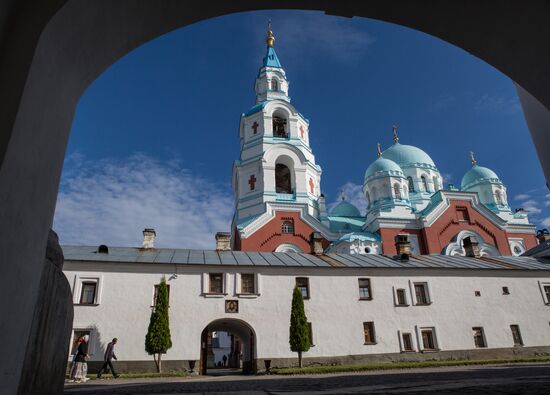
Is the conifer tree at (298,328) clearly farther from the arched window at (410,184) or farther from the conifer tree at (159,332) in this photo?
the arched window at (410,184)

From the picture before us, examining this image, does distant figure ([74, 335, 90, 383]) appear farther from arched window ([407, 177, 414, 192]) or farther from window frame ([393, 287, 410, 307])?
arched window ([407, 177, 414, 192])

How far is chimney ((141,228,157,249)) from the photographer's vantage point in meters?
21.2

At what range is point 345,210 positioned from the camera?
40375 millimetres

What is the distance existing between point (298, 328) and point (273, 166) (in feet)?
57.4

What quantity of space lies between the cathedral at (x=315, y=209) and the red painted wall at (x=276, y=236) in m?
0.07

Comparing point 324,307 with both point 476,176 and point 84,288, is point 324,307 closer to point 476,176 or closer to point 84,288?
point 84,288

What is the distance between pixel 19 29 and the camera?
6.70 feet

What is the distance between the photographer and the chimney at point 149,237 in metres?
21.2

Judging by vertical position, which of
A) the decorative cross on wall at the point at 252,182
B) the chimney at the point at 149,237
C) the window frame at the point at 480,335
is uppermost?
the decorative cross on wall at the point at 252,182

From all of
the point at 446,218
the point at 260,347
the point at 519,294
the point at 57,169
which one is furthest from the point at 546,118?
the point at 446,218

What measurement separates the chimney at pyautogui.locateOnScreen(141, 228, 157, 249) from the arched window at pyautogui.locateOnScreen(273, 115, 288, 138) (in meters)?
16.9

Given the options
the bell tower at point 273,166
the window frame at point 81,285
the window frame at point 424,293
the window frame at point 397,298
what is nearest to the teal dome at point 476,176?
the bell tower at point 273,166

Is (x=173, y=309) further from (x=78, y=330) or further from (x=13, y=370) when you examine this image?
(x=13, y=370)

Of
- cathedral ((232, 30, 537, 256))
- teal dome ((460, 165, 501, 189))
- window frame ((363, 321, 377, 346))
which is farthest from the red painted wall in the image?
teal dome ((460, 165, 501, 189))
